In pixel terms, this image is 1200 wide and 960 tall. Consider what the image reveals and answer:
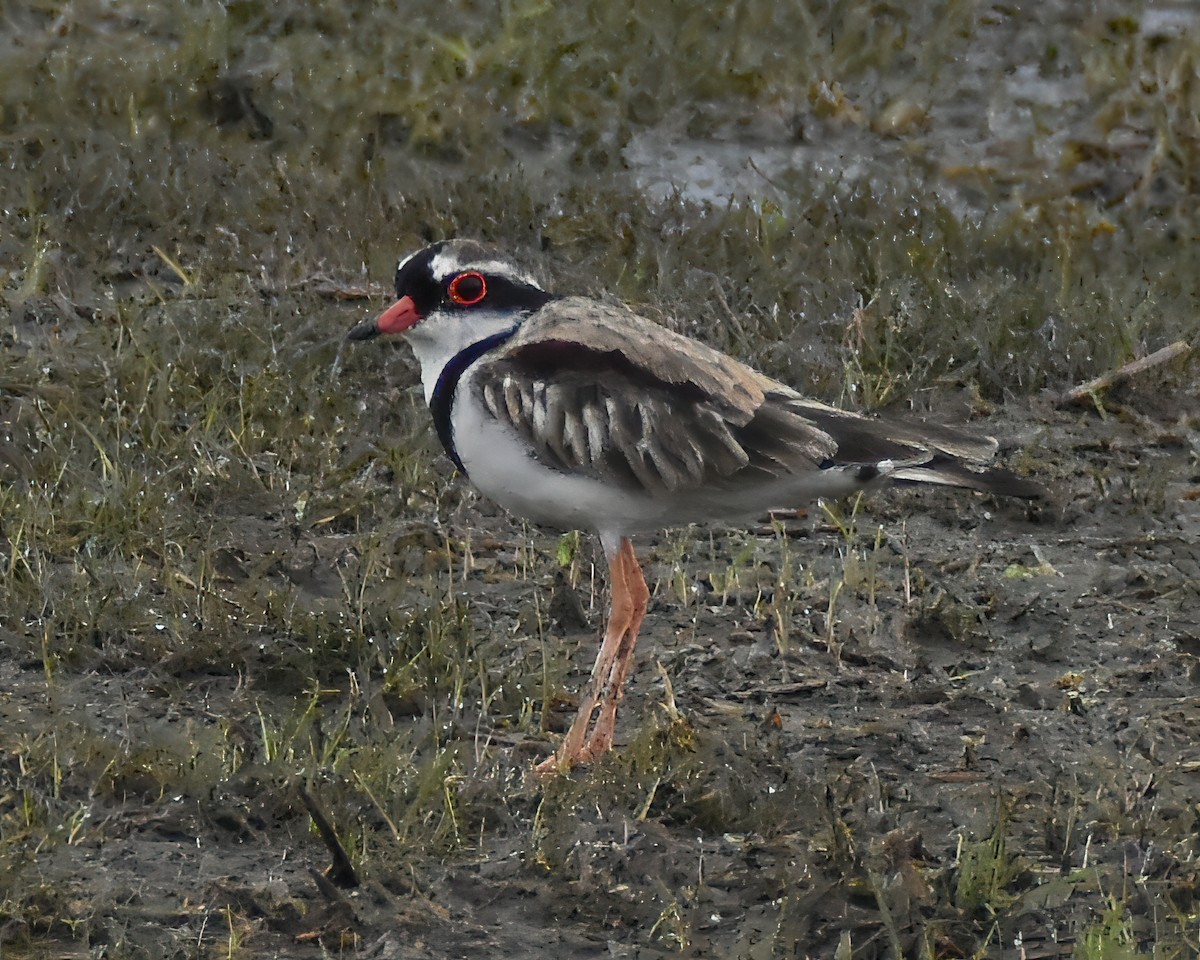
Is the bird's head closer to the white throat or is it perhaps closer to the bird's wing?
the white throat

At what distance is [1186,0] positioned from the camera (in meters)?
10.4

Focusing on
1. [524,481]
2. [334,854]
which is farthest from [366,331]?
[334,854]

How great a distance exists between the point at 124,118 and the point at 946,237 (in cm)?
395

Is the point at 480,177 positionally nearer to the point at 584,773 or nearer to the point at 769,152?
the point at 769,152

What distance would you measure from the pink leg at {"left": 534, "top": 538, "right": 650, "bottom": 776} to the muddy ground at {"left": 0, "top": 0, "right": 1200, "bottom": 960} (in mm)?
112

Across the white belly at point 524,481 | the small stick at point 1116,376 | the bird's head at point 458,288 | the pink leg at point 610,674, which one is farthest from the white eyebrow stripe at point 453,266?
the small stick at point 1116,376

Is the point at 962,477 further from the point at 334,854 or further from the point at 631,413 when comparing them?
the point at 334,854

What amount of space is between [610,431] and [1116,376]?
305cm

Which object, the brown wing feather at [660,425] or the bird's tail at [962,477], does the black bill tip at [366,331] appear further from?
the bird's tail at [962,477]

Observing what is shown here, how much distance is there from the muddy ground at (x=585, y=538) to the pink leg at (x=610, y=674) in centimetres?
11

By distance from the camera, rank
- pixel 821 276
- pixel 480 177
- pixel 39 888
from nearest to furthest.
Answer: pixel 39 888 → pixel 821 276 → pixel 480 177

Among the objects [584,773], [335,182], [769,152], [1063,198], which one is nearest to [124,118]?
[335,182]

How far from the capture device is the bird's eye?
16.8ft

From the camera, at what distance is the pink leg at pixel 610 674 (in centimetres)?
492
